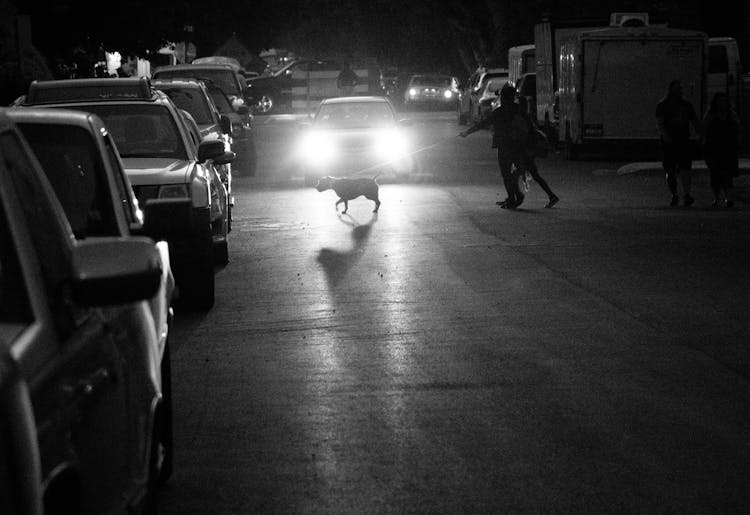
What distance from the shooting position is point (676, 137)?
22.4 meters

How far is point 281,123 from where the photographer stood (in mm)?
54438

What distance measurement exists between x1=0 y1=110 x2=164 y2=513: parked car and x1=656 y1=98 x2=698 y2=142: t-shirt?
59.8ft

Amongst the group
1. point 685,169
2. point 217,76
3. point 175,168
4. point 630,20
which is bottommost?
point 685,169

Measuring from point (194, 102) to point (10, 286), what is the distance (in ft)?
64.5

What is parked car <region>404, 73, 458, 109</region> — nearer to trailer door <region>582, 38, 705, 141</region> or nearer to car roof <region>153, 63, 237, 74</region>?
car roof <region>153, 63, 237, 74</region>

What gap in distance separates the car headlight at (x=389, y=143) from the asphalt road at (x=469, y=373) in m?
7.61

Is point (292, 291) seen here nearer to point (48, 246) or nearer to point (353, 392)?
point (353, 392)

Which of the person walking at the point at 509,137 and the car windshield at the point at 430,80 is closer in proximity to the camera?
the person walking at the point at 509,137

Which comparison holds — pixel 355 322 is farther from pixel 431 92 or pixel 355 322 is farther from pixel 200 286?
pixel 431 92

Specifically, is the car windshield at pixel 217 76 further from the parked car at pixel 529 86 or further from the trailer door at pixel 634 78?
the parked car at pixel 529 86

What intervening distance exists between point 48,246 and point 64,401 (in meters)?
0.68

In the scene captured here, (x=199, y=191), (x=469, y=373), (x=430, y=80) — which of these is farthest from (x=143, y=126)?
(x=430, y=80)

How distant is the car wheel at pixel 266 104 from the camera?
58044mm

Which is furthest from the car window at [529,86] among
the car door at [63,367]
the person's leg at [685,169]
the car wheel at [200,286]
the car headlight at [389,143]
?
the car door at [63,367]
